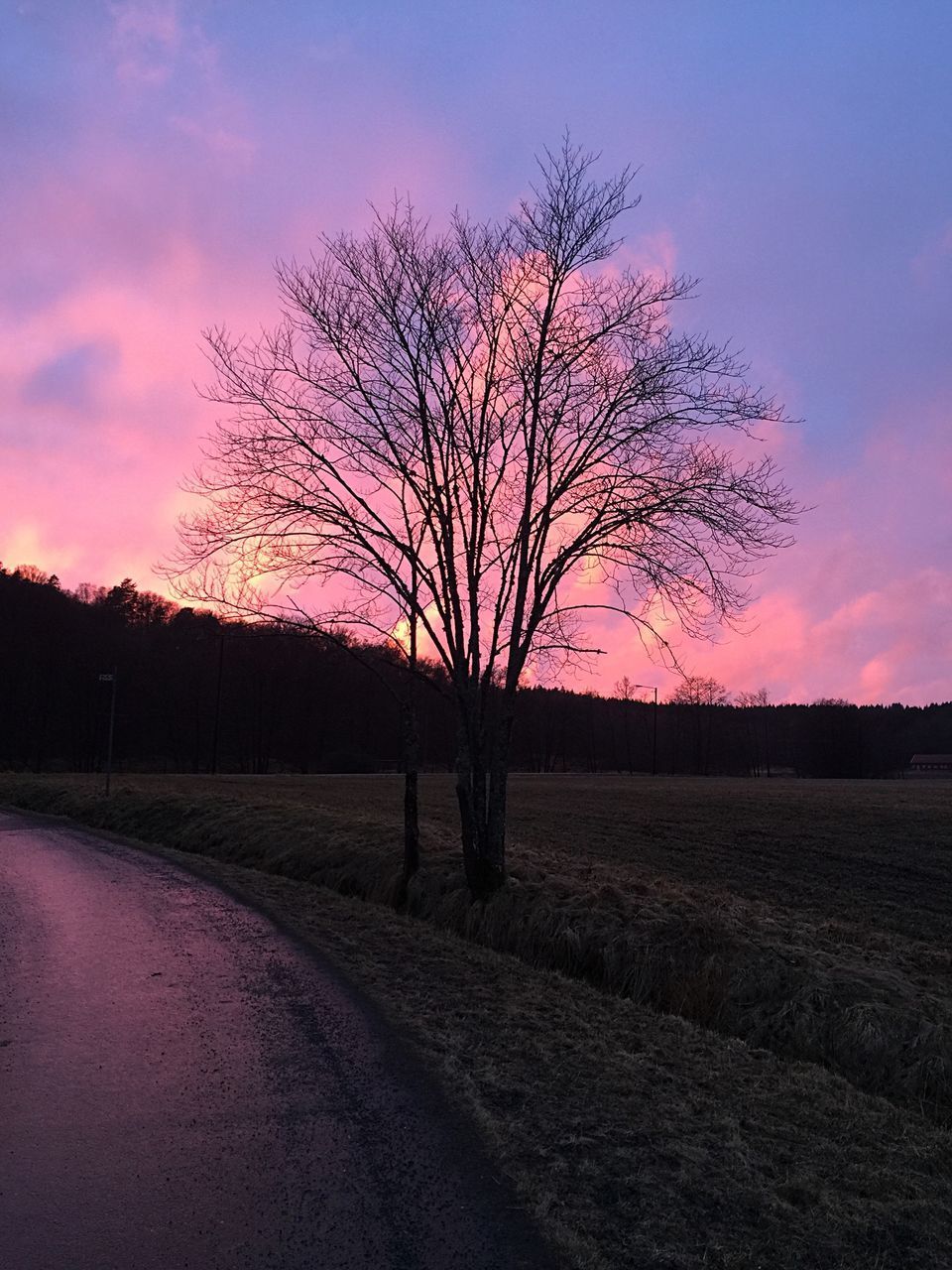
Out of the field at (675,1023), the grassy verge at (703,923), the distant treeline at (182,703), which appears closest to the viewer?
the field at (675,1023)

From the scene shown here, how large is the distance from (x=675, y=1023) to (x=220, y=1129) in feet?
14.0

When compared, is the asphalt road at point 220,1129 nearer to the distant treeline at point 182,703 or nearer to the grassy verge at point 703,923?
the grassy verge at point 703,923

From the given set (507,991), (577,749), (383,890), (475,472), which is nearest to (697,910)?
(507,991)

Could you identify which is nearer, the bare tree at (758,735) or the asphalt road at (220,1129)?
the asphalt road at (220,1129)

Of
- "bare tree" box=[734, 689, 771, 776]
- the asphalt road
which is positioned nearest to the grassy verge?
the asphalt road

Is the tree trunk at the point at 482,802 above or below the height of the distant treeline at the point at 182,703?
below

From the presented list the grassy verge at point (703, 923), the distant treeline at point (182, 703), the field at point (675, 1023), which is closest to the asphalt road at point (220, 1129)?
the field at point (675, 1023)

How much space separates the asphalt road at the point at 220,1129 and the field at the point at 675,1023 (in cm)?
42

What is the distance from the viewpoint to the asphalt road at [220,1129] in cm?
375

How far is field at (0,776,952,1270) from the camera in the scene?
13.5ft

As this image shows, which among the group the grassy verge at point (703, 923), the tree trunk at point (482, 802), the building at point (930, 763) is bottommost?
the grassy verge at point (703, 923)

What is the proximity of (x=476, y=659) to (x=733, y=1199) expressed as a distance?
1027 cm

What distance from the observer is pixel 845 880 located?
1864cm

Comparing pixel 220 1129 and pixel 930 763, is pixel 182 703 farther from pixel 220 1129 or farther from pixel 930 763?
pixel 930 763
